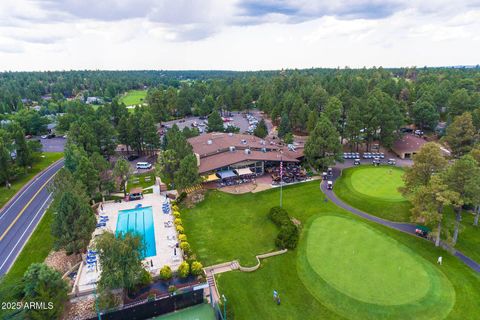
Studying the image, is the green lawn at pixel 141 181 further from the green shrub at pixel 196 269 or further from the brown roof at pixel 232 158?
the green shrub at pixel 196 269

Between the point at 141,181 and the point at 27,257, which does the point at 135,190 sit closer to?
the point at 141,181

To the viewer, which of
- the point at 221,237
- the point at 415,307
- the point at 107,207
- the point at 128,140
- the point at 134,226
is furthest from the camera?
the point at 128,140

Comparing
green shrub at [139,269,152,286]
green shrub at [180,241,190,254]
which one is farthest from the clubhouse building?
green shrub at [139,269,152,286]

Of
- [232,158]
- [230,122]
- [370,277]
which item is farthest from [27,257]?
[230,122]

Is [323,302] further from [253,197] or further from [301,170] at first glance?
[301,170]

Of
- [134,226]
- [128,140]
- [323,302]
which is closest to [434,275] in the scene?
[323,302]
